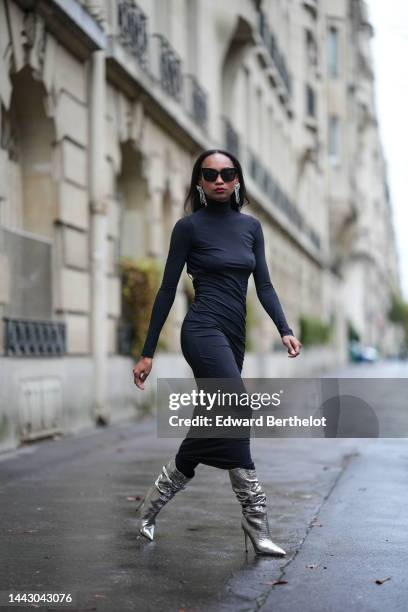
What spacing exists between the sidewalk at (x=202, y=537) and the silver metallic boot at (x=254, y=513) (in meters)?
0.07

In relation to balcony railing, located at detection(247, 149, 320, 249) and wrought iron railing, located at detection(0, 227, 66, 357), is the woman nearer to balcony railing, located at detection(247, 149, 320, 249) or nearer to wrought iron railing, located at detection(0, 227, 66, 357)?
wrought iron railing, located at detection(0, 227, 66, 357)

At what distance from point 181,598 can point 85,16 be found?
9.64 m

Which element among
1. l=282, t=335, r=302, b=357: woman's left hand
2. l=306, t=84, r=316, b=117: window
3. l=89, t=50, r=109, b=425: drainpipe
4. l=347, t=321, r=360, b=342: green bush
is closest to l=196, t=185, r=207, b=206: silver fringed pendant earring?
l=282, t=335, r=302, b=357: woman's left hand

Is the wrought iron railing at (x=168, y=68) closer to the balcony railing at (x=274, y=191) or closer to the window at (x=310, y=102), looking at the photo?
the balcony railing at (x=274, y=191)

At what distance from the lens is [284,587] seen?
4.63 m

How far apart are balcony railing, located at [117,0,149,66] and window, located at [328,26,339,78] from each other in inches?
1397

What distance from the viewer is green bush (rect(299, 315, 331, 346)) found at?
3816cm

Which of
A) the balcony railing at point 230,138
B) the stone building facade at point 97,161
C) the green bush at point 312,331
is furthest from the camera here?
the green bush at point 312,331

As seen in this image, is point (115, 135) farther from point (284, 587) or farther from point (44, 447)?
point (284, 587)

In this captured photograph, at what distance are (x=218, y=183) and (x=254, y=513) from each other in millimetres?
1515

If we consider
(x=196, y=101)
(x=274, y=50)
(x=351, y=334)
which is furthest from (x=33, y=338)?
(x=351, y=334)

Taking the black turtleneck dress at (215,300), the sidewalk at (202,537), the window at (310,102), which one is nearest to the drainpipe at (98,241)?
the sidewalk at (202,537)

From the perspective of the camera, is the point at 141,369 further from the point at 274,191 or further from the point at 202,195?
the point at 274,191

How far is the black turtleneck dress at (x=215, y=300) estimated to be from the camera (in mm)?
5266
